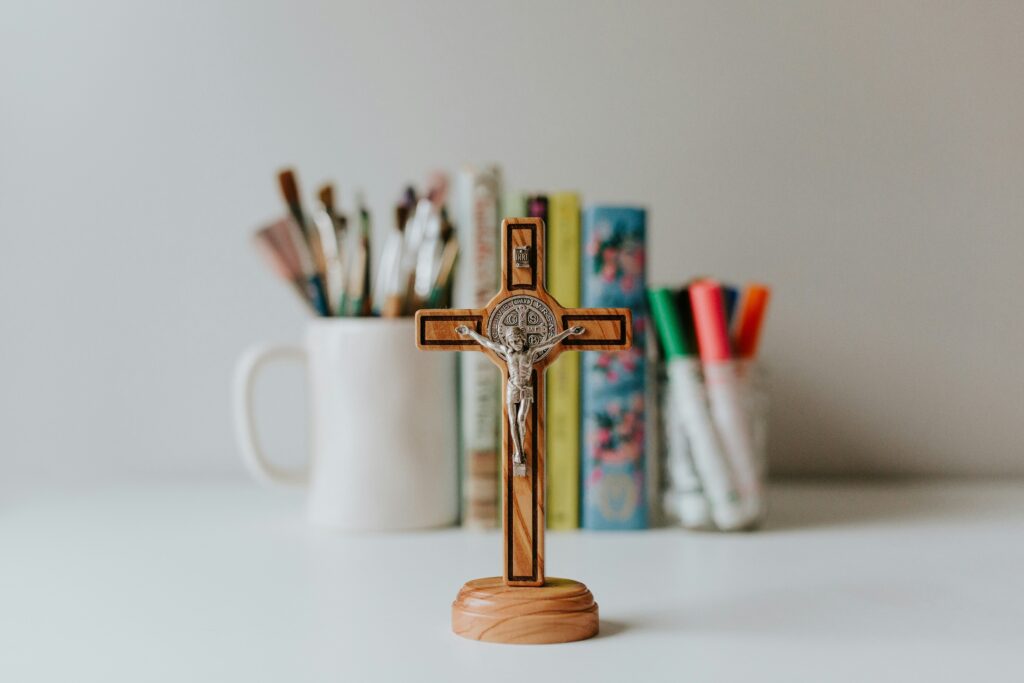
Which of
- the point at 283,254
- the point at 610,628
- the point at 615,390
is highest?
the point at 283,254

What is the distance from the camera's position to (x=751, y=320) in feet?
2.82

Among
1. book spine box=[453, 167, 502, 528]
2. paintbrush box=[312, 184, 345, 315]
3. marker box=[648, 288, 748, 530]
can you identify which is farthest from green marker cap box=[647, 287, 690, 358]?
paintbrush box=[312, 184, 345, 315]

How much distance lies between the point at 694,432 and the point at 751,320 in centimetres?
10

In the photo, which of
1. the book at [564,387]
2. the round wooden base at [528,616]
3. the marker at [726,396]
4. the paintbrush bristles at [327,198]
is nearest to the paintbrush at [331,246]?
the paintbrush bristles at [327,198]

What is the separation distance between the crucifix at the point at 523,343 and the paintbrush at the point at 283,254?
0.32 metres

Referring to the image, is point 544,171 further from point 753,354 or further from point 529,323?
point 529,323

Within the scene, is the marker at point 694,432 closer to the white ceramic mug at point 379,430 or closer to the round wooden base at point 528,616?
the white ceramic mug at point 379,430

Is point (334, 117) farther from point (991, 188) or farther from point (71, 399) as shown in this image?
point (991, 188)

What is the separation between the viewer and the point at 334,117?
1.06m

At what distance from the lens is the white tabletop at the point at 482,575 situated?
49 cm

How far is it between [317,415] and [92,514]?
22 centimetres

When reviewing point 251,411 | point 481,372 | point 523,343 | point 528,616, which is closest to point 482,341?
point 523,343

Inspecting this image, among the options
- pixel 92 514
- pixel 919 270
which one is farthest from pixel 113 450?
pixel 919 270

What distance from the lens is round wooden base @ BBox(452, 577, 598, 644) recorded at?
1.71ft
